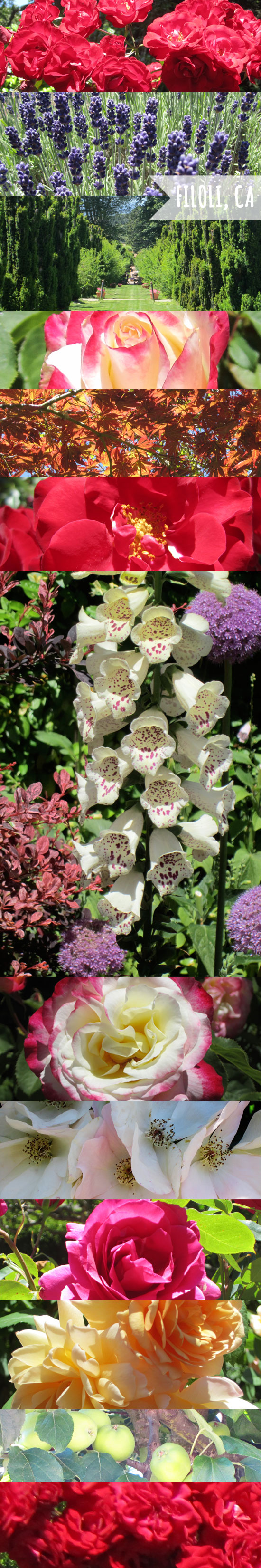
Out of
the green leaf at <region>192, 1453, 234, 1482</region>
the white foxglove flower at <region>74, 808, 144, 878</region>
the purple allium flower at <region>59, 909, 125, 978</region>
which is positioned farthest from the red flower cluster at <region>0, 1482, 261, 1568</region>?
the white foxglove flower at <region>74, 808, 144, 878</region>

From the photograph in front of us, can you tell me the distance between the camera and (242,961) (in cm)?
79

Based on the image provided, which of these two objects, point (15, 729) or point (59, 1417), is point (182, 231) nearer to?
point (15, 729)

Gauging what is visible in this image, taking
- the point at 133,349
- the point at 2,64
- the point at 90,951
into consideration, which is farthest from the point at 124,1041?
the point at 2,64

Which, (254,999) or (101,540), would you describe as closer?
(101,540)

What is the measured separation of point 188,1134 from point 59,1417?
Answer: 0.29 m

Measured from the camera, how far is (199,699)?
658mm

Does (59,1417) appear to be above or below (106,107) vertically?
below

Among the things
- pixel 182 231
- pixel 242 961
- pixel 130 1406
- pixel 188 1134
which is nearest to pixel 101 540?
pixel 182 231

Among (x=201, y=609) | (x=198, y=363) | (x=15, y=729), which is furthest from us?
(x=15, y=729)

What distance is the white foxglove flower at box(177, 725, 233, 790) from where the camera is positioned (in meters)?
0.67

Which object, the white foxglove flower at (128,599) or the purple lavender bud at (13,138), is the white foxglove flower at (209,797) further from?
the purple lavender bud at (13,138)

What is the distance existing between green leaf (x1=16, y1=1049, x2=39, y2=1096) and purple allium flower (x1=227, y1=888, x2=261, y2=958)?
231mm

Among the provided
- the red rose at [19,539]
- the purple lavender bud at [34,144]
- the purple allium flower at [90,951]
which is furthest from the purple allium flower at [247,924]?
the purple lavender bud at [34,144]

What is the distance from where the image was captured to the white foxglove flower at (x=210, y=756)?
0.67m
